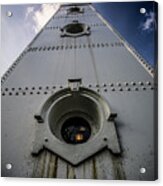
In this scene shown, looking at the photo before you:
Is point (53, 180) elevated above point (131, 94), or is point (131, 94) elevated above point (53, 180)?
point (131, 94)

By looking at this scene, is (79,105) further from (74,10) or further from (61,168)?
(74,10)

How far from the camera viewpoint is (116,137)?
214 centimetres

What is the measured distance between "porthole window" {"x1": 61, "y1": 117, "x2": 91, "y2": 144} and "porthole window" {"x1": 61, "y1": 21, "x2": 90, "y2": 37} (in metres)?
0.33

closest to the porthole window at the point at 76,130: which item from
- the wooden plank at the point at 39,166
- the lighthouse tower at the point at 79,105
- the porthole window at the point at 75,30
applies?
the lighthouse tower at the point at 79,105

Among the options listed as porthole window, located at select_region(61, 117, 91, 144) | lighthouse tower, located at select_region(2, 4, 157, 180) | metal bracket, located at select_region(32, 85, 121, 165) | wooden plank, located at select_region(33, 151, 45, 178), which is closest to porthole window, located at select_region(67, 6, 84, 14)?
lighthouse tower, located at select_region(2, 4, 157, 180)

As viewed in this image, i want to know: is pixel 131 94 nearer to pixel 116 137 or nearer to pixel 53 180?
pixel 116 137

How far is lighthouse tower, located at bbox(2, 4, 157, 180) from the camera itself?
6.96 feet

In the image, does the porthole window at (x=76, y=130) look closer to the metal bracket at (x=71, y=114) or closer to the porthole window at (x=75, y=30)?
the metal bracket at (x=71, y=114)

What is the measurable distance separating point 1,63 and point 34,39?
6.2 inches

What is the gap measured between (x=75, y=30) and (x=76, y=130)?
392 mm

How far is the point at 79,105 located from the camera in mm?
2217

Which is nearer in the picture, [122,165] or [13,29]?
[122,165]

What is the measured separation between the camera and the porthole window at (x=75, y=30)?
2268mm

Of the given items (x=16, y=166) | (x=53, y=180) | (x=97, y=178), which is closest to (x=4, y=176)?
(x=16, y=166)
